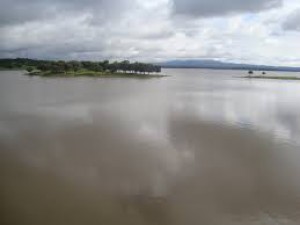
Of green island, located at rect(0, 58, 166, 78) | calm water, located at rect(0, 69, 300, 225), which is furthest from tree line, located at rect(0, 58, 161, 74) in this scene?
→ calm water, located at rect(0, 69, 300, 225)

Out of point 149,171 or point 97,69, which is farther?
point 97,69

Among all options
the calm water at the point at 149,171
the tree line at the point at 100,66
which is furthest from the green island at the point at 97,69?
the calm water at the point at 149,171

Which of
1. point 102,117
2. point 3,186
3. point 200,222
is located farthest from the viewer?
point 102,117

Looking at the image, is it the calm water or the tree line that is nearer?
the calm water

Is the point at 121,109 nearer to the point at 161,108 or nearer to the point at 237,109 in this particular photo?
the point at 161,108

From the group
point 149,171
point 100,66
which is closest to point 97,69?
point 100,66

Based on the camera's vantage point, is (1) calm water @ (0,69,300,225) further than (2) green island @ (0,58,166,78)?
No

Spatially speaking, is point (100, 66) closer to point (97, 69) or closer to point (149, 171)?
point (97, 69)

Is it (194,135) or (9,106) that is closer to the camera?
(194,135)

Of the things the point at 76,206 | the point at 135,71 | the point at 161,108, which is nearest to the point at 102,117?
the point at 161,108

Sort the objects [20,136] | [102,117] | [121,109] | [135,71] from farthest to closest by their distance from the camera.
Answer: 1. [135,71]
2. [121,109]
3. [102,117]
4. [20,136]

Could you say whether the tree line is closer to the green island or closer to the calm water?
the green island
